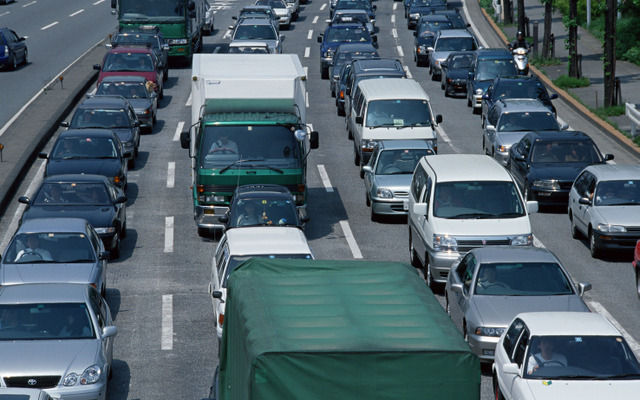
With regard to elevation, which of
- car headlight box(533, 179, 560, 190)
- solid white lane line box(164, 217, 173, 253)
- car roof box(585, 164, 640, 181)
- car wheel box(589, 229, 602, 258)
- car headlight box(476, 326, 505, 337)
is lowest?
solid white lane line box(164, 217, 173, 253)

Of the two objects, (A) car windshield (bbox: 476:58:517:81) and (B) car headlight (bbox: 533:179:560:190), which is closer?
(B) car headlight (bbox: 533:179:560:190)

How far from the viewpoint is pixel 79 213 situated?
23.6 metres

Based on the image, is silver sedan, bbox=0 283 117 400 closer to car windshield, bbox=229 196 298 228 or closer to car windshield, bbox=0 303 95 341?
car windshield, bbox=0 303 95 341

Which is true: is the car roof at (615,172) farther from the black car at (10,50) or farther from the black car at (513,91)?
the black car at (10,50)

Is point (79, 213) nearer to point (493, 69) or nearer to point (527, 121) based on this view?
point (527, 121)

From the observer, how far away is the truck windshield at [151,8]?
46.9 m

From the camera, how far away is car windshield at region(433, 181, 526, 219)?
20766 mm

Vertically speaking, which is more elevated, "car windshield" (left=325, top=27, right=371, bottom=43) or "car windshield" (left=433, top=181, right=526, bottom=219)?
"car windshield" (left=433, top=181, right=526, bottom=219)

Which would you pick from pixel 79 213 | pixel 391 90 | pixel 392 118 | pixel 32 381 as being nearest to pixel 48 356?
pixel 32 381

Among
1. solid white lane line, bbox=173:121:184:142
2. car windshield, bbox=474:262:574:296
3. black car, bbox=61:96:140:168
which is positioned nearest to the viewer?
car windshield, bbox=474:262:574:296

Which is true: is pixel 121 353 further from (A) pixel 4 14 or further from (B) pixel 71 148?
(A) pixel 4 14

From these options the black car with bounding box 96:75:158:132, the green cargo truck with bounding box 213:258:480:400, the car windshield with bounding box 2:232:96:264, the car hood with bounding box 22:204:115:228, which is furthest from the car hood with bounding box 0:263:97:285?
the black car with bounding box 96:75:158:132

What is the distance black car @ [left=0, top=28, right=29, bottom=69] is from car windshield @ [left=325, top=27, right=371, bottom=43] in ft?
40.3

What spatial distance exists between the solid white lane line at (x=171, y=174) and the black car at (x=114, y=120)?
3.31 feet
